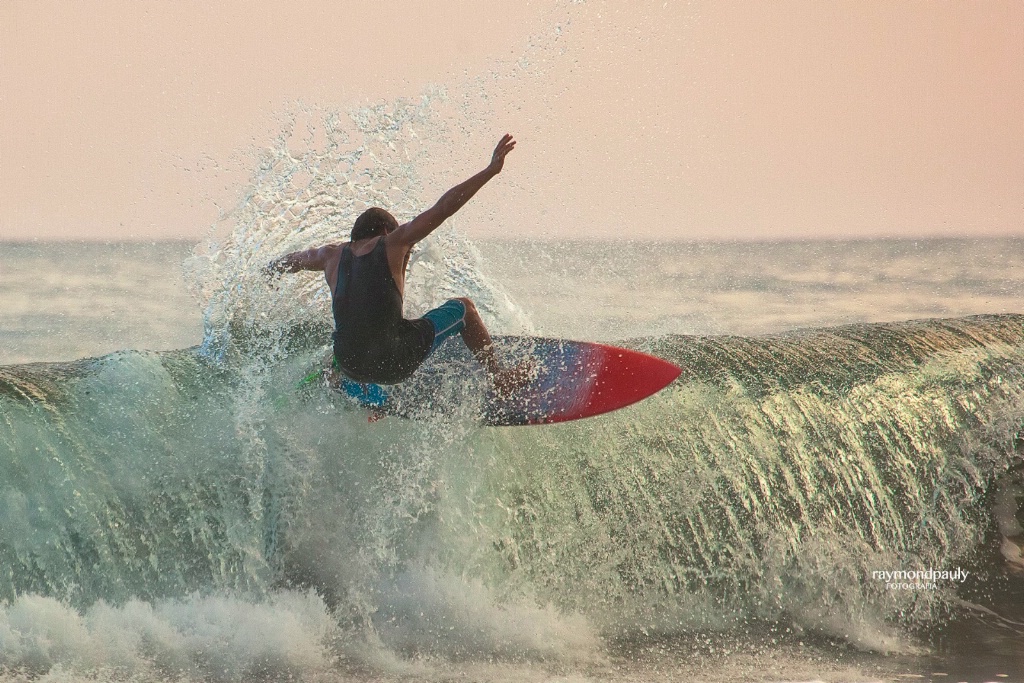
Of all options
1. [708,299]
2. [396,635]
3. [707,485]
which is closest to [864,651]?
[707,485]

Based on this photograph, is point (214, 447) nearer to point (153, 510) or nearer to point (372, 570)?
point (153, 510)

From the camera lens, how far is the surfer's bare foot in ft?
14.8

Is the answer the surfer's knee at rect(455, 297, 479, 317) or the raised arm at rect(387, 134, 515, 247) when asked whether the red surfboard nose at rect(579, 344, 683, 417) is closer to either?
the surfer's knee at rect(455, 297, 479, 317)

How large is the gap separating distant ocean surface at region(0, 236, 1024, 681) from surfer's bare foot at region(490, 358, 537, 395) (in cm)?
22

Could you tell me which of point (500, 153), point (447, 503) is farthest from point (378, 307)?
point (447, 503)

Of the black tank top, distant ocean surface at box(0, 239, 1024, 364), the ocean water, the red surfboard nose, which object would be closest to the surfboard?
the red surfboard nose

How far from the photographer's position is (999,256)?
2039 centimetres

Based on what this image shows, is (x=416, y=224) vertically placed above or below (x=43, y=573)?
above

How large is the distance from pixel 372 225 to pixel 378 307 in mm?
363

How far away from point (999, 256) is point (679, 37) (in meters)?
8.65

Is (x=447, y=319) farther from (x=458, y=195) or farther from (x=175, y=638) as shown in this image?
(x=175, y=638)

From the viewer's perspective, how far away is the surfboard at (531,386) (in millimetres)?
4434

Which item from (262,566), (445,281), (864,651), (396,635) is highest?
(445,281)

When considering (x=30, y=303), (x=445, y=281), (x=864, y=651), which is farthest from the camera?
(x=30, y=303)
